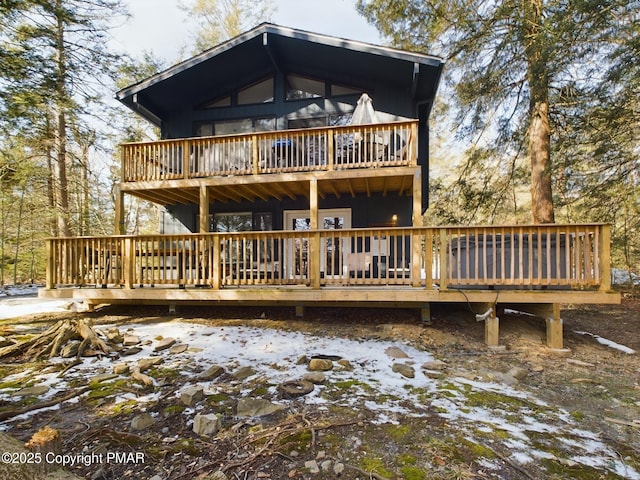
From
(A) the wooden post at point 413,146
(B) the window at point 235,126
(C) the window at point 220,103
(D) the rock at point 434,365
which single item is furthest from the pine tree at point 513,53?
(D) the rock at point 434,365

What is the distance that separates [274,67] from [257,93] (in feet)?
2.79

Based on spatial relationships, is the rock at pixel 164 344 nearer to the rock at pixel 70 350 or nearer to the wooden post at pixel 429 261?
the rock at pixel 70 350

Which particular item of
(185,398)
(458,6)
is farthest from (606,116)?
(185,398)

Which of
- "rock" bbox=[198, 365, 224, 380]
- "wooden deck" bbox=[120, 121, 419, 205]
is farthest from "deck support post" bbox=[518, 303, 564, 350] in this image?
"rock" bbox=[198, 365, 224, 380]

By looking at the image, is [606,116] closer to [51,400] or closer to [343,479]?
[343,479]

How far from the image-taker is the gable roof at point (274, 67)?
24.6ft

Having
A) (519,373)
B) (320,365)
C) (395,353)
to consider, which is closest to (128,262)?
(320,365)

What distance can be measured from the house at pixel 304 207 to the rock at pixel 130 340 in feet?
3.77

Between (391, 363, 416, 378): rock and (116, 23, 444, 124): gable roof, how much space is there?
6.34 meters

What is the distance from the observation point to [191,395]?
2.98m

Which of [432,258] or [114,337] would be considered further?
[432,258]

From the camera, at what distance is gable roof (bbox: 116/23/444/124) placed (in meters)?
7.49

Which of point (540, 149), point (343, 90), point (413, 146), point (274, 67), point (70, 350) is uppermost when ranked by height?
point (274, 67)

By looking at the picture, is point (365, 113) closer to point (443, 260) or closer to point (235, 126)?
point (235, 126)
